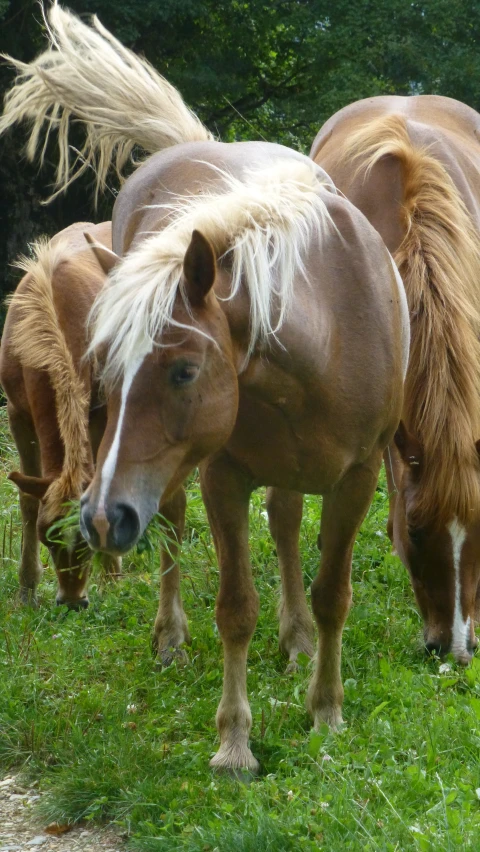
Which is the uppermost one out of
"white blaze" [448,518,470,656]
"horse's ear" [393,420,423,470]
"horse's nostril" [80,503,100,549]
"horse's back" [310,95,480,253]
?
"horse's back" [310,95,480,253]

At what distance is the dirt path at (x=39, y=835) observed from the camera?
10.2 feet

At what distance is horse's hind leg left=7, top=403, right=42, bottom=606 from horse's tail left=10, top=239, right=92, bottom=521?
462mm

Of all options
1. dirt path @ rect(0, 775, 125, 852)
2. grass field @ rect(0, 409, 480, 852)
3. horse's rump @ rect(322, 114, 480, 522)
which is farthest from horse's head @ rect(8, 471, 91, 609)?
horse's rump @ rect(322, 114, 480, 522)

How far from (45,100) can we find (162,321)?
8.80 feet

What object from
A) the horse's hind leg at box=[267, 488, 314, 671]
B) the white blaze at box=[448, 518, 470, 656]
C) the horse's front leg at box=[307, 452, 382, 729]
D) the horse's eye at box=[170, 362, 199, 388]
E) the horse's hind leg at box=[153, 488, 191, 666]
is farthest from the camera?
the horse's hind leg at box=[153, 488, 191, 666]

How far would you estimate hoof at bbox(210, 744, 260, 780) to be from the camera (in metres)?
3.36

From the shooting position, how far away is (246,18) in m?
10.6

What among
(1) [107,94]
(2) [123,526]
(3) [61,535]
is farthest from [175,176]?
(2) [123,526]

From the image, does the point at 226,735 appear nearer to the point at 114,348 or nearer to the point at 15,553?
the point at 114,348

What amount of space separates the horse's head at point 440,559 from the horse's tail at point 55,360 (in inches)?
56.5

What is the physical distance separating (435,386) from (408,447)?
259mm

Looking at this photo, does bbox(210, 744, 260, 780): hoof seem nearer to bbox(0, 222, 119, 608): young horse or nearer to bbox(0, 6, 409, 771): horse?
bbox(0, 6, 409, 771): horse

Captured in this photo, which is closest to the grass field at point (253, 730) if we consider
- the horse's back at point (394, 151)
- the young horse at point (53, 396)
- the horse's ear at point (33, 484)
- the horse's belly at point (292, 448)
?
the young horse at point (53, 396)

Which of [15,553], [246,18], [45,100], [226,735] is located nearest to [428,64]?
[246,18]
